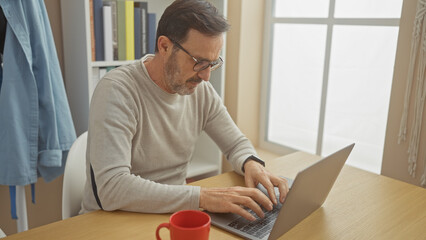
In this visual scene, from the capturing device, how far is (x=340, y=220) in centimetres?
116

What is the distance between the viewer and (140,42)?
227 centimetres

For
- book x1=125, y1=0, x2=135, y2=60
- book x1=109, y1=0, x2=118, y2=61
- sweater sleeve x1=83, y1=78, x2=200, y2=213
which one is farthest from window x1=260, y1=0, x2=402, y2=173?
sweater sleeve x1=83, y1=78, x2=200, y2=213

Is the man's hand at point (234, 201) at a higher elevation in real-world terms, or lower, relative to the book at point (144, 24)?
lower

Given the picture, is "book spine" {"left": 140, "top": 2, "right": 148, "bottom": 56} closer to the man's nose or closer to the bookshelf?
the bookshelf

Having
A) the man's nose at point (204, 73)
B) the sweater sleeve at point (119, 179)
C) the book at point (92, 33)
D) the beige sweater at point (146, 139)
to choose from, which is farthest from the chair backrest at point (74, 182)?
the book at point (92, 33)

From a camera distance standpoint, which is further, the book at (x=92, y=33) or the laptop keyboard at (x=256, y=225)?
the book at (x=92, y=33)

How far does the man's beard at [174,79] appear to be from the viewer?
1331 millimetres

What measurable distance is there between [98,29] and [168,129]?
92 centimetres

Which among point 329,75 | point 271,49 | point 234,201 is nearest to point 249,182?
point 234,201

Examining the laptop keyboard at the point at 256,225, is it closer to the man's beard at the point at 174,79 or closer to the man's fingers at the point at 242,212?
the man's fingers at the point at 242,212

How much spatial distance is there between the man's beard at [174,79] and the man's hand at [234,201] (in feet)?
1.26

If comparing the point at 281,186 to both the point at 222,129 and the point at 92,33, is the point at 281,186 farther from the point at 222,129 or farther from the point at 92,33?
the point at 92,33

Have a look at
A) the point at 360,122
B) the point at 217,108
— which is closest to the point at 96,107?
the point at 217,108

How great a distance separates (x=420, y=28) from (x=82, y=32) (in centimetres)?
164
